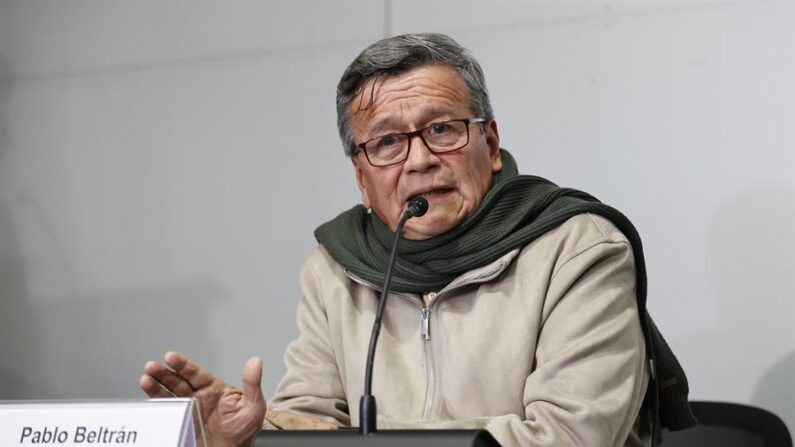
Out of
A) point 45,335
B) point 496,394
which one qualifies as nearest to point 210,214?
point 45,335

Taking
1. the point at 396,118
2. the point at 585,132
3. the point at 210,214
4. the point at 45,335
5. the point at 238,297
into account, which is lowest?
the point at 45,335

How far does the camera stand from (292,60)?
11.0 feet

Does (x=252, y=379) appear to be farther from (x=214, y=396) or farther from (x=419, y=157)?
(x=419, y=157)

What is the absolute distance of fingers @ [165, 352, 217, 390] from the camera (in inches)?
66.9

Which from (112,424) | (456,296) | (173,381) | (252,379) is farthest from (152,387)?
(456,296)

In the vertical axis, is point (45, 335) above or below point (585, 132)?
below

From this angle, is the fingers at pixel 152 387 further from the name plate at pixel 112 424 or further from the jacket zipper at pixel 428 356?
the jacket zipper at pixel 428 356

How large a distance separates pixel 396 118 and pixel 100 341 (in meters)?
1.94

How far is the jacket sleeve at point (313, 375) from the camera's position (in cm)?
211

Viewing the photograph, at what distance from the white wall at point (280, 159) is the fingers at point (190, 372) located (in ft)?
4.80

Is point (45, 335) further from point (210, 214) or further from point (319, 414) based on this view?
point (319, 414)

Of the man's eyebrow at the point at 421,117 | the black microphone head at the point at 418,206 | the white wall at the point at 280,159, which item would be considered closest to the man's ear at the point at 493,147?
the man's eyebrow at the point at 421,117

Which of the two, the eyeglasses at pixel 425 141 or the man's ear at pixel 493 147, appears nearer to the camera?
the eyeglasses at pixel 425 141

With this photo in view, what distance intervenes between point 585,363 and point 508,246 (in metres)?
0.26
